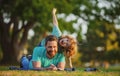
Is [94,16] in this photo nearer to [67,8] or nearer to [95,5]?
[95,5]

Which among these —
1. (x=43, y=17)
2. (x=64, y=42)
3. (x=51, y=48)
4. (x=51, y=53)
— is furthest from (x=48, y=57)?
(x=43, y=17)

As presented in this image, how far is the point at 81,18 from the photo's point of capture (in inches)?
1417

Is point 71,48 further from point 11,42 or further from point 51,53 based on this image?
point 11,42

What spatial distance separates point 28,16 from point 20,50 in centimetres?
404

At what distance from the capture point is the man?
10.7 meters

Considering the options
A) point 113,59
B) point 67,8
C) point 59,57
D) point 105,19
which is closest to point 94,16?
point 105,19

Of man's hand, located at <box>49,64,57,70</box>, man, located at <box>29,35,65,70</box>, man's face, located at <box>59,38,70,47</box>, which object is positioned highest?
man's face, located at <box>59,38,70,47</box>

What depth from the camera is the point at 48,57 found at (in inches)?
429

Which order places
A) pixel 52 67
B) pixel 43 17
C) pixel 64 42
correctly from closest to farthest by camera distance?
pixel 52 67, pixel 64 42, pixel 43 17

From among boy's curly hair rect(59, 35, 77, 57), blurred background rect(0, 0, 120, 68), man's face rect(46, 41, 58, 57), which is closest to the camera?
man's face rect(46, 41, 58, 57)

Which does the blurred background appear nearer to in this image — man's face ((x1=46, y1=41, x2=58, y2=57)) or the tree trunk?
the tree trunk

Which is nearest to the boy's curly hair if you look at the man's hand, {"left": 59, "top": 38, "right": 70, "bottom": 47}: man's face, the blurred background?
{"left": 59, "top": 38, "right": 70, "bottom": 47}: man's face

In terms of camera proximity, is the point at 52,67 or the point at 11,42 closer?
the point at 52,67

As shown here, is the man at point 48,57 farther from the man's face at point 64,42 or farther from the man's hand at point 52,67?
the man's face at point 64,42
